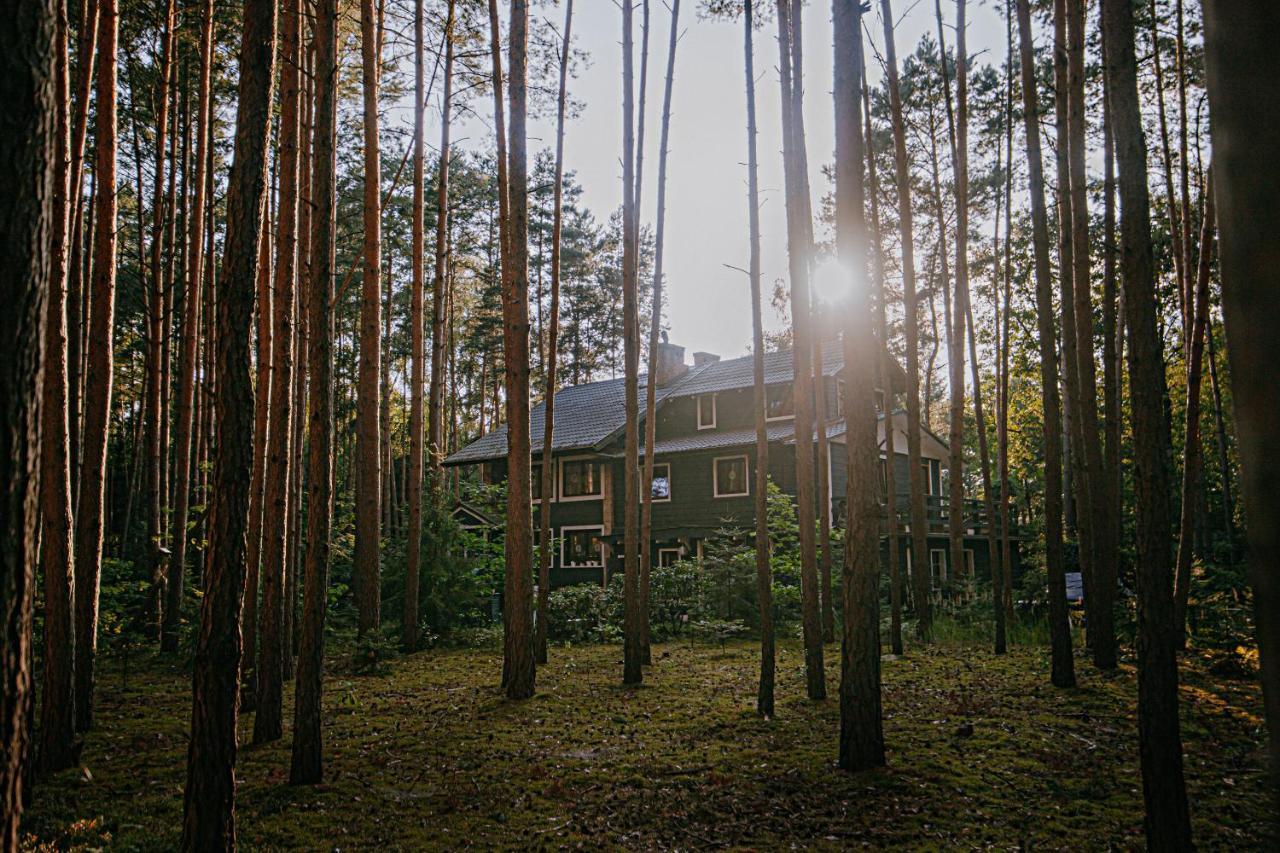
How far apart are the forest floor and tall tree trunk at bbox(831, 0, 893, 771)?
51 centimetres

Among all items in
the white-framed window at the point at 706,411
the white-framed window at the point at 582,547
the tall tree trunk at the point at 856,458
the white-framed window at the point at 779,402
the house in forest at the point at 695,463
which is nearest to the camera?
the tall tree trunk at the point at 856,458

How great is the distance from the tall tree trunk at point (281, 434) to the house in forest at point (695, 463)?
1720cm

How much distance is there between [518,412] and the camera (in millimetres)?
10242

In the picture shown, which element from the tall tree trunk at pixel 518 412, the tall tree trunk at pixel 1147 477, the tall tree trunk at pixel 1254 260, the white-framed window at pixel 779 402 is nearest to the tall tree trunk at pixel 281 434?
the tall tree trunk at pixel 518 412

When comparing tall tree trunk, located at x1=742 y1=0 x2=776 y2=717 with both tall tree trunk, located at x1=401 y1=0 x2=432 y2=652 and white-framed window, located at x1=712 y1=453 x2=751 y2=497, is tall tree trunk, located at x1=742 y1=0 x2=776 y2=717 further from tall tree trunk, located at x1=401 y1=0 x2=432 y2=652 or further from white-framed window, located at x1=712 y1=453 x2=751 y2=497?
white-framed window, located at x1=712 y1=453 x2=751 y2=497

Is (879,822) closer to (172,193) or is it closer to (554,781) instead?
(554,781)

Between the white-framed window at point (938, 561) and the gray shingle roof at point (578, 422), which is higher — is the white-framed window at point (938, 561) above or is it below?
below

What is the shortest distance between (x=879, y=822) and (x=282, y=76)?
8418mm

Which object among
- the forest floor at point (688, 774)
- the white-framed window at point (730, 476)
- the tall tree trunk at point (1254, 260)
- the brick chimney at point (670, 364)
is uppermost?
the brick chimney at point (670, 364)

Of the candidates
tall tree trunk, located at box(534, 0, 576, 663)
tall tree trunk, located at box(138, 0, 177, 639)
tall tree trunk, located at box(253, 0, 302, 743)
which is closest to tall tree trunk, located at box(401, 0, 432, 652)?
tall tree trunk, located at box(534, 0, 576, 663)

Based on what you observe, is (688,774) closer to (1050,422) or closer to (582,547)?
(1050,422)

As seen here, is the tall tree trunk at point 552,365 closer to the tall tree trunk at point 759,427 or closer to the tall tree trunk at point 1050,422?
the tall tree trunk at point 759,427

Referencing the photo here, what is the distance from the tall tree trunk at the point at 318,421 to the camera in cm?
640

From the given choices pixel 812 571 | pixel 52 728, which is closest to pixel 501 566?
pixel 812 571
